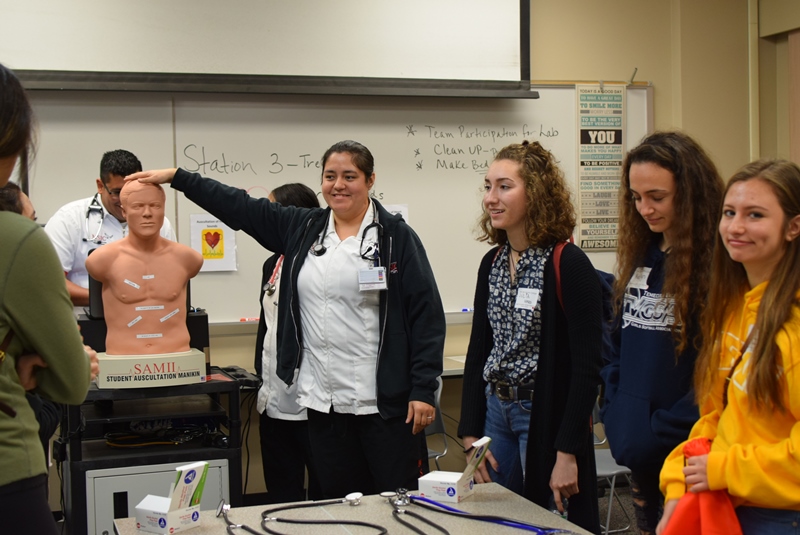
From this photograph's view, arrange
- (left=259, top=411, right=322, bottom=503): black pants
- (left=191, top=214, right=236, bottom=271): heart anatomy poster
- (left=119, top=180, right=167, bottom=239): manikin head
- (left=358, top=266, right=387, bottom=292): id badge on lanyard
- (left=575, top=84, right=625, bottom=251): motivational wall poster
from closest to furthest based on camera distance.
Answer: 1. (left=358, top=266, right=387, bottom=292): id badge on lanyard
2. (left=119, top=180, right=167, bottom=239): manikin head
3. (left=259, top=411, right=322, bottom=503): black pants
4. (left=191, top=214, right=236, bottom=271): heart anatomy poster
5. (left=575, top=84, right=625, bottom=251): motivational wall poster

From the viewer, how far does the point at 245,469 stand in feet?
13.6

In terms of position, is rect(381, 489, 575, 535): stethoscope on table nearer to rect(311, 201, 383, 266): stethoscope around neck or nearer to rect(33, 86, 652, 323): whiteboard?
rect(311, 201, 383, 266): stethoscope around neck

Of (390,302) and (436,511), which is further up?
(390,302)

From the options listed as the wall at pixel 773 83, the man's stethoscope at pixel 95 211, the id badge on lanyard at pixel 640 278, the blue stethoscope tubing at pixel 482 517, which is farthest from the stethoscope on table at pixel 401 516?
the wall at pixel 773 83

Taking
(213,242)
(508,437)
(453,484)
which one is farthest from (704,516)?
(213,242)

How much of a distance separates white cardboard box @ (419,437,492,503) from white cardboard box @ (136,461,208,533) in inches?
20.7

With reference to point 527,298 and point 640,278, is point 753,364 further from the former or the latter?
point 527,298

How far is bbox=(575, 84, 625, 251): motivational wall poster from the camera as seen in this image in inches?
182

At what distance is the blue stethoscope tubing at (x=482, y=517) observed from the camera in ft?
5.43

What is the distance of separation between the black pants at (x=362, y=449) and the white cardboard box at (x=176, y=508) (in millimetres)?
769

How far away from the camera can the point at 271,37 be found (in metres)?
4.05

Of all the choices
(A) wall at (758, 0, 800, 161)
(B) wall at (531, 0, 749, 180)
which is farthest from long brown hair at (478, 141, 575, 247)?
(A) wall at (758, 0, 800, 161)

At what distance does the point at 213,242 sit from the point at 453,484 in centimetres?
256

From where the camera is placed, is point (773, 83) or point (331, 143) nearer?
point (331, 143)
